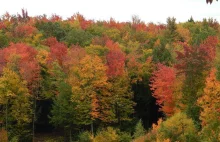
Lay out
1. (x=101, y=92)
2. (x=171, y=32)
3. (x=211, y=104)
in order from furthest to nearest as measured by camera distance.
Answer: (x=171, y=32) → (x=101, y=92) → (x=211, y=104)

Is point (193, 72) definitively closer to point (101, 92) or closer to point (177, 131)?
point (177, 131)

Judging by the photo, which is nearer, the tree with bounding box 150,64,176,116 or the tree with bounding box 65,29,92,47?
the tree with bounding box 150,64,176,116

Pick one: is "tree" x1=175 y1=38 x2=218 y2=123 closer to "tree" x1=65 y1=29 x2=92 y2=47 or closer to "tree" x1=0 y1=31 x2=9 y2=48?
"tree" x1=65 y1=29 x2=92 y2=47

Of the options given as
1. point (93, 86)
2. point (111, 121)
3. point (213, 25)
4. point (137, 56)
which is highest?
point (213, 25)

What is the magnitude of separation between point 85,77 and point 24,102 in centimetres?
735

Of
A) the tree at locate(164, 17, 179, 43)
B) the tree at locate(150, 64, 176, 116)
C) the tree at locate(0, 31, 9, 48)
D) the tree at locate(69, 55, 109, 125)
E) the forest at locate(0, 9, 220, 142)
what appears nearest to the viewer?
the forest at locate(0, 9, 220, 142)

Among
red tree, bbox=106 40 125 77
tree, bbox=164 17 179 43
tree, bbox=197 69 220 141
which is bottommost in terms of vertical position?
tree, bbox=197 69 220 141

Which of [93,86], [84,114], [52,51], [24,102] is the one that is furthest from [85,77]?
[52,51]

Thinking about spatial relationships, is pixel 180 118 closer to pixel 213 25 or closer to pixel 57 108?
pixel 57 108

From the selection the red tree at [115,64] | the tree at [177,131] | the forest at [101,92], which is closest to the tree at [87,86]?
the forest at [101,92]

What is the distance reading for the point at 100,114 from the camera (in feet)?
133

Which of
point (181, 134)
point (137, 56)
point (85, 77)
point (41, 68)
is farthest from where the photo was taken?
point (137, 56)

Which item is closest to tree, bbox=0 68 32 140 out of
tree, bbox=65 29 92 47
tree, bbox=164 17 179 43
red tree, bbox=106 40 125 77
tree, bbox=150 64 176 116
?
red tree, bbox=106 40 125 77

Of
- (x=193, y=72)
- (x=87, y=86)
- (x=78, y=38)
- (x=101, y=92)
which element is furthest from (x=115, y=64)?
(x=78, y=38)
